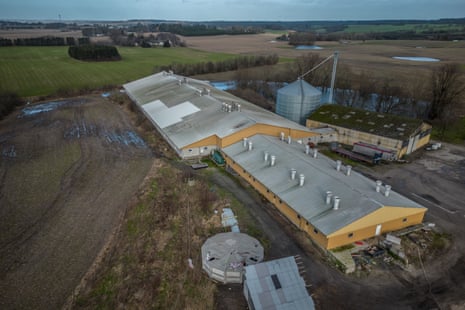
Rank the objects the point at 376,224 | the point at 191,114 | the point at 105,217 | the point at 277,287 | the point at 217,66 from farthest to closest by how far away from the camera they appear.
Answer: the point at 217,66, the point at 191,114, the point at 105,217, the point at 376,224, the point at 277,287

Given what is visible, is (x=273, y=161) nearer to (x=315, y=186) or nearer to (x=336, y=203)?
(x=315, y=186)

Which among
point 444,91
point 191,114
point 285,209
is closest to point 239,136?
point 191,114

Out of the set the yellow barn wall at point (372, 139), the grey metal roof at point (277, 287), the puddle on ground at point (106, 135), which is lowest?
the puddle on ground at point (106, 135)

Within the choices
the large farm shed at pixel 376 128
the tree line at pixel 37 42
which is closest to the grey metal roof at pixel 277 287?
the large farm shed at pixel 376 128

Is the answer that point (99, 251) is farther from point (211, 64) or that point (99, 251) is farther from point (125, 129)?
point (211, 64)

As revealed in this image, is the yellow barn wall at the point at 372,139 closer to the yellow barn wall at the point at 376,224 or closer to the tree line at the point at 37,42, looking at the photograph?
the yellow barn wall at the point at 376,224

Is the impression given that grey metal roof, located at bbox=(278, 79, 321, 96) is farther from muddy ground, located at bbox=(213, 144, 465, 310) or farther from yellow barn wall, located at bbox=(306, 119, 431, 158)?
muddy ground, located at bbox=(213, 144, 465, 310)
